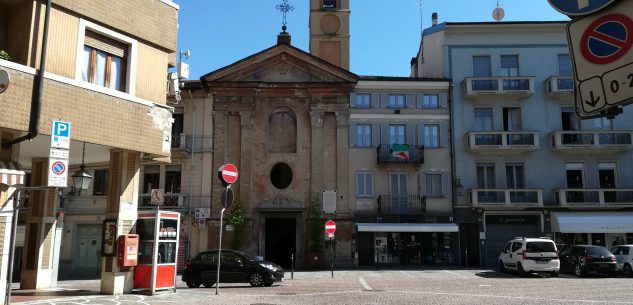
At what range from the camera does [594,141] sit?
106 ft

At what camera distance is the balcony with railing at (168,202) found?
31.8 m

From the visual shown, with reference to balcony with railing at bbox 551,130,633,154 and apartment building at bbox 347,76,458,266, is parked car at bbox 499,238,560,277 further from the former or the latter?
balcony with railing at bbox 551,130,633,154

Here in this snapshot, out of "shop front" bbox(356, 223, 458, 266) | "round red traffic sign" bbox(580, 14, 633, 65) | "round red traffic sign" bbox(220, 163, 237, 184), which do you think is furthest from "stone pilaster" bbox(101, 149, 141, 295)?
"shop front" bbox(356, 223, 458, 266)

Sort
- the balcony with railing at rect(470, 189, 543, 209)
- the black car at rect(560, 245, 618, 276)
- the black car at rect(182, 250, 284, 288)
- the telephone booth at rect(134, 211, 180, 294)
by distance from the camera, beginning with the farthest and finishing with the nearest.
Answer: the balcony with railing at rect(470, 189, 543, 209)
the black car at rect(560, 245, 618, 276)
the black car at rect(182, 250, 284, 288)
the telephone booth at rect(134, 211, 180, 294)

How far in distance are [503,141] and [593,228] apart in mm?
7073

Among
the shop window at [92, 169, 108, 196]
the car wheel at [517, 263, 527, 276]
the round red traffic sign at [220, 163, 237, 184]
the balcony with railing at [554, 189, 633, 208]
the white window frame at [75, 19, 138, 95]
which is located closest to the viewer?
the white window frame at [75, 19, 138, 95]

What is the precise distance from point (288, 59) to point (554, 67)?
16.7 metres

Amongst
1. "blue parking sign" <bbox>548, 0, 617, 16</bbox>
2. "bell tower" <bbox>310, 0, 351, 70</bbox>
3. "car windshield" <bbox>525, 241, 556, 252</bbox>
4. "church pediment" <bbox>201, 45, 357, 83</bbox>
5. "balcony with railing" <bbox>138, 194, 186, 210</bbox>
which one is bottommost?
"car windshield" <bbox>525, 241, 556, 252</bbox>

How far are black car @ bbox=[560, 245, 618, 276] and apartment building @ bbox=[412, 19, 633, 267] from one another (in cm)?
643

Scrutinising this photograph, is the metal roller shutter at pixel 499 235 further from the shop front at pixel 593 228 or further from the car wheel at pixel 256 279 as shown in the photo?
the car wheel at pixel 256 279

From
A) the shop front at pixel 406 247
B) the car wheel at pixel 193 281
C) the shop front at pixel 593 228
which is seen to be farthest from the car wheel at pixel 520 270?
the car wheel at pixel 193 281

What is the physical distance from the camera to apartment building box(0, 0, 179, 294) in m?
11.6

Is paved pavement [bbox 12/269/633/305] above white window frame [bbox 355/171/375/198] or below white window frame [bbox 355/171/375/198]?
below

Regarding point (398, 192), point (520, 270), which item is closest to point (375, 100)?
point (398, 192)
